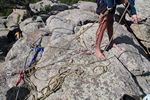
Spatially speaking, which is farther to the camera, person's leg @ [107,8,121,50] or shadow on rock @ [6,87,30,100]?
shadow on rock @ [6,87,30,100]

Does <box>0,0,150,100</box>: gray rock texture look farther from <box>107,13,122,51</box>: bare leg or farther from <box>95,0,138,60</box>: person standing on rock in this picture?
<box>95,0,138,60</box>: person standing on rock

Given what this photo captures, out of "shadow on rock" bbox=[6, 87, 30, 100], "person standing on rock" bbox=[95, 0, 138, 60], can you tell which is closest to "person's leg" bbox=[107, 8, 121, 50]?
"person standing on rock" bbox=[95, 0, 138, 60]

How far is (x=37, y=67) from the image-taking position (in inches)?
427

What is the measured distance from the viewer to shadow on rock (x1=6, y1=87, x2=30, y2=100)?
391 inches

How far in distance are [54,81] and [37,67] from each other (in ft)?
5.51

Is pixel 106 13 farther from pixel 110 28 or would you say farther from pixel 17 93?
pixel 17 93

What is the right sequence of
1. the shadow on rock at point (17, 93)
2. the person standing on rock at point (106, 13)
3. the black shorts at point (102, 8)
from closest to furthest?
the person standing on rock at point (106, 13)
the black shorts at point (102, 8)
the shadow on rock at point (17, 93)

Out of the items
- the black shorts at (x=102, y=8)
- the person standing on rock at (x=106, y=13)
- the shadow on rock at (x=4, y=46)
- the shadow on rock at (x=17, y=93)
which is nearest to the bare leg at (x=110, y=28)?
the person standing on rock at (x=106, y=13)

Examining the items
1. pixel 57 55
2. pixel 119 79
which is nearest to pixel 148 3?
pixel 57 55

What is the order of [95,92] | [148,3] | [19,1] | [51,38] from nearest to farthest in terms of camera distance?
[95,92] < [51,38] < [148,3] < [19,1]

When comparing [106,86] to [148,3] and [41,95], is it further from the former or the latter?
[148,3]

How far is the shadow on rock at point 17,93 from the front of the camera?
32.6 ft

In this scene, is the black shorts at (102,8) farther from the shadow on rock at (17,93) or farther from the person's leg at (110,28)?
the shadow on rock at (17,93)

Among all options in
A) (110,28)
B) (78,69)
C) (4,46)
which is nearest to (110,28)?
(110,28)
